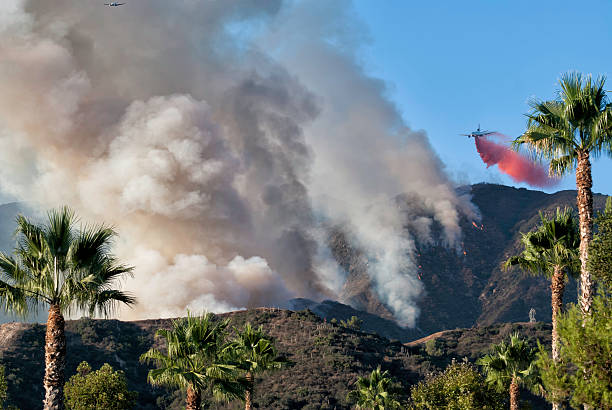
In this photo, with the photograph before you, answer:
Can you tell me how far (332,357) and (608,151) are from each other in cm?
10189

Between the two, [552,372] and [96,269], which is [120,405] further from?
[552,372]

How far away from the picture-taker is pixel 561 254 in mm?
30094

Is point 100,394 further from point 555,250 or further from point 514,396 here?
point 555,250

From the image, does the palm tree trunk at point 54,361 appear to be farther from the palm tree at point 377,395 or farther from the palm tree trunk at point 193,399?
the palm tree at point 377,395

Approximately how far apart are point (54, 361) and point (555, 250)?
2278 cm

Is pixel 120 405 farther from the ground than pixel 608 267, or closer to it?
closer to it

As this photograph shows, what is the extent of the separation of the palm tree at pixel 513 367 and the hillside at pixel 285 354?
189 ft

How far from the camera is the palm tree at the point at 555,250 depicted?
2994 cm

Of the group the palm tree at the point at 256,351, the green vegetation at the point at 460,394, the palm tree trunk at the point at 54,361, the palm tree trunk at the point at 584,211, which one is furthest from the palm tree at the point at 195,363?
the green vegetation at the point at 460,394

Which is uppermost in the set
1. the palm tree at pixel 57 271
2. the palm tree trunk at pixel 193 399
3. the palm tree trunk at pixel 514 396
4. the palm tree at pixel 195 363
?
the palm tree at pixel 57 271

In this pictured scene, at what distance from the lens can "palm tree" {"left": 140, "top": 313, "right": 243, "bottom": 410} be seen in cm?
2461

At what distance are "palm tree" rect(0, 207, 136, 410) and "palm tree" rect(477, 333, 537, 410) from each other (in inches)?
1157

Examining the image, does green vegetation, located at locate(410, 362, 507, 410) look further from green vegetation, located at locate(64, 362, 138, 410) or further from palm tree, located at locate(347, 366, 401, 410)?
green vegetation, located at locate(64, 362, 138, 410)

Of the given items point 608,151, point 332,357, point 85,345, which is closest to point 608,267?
point 608,151
